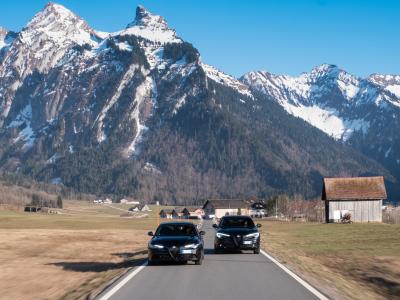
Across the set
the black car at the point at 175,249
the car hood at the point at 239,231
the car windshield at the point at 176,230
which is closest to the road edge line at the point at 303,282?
the black car at the point at 175,249

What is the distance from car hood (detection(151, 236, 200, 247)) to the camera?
29.0m

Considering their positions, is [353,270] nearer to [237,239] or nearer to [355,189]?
[237,239]

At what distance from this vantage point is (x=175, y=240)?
29297 mm

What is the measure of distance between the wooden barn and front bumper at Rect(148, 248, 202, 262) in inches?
3364

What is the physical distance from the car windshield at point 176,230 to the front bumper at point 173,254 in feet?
6.21

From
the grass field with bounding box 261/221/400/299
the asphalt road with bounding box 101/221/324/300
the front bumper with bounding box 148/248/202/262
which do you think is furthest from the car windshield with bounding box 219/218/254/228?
the front bumper with bounding box 148/248/202/262

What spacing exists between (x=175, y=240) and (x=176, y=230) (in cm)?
192

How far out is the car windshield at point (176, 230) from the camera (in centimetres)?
3095

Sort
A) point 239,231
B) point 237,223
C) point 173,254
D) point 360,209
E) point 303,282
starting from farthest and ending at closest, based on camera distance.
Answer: point 360,209, point 237,223, point 239,231, point 173,254, point 303,282

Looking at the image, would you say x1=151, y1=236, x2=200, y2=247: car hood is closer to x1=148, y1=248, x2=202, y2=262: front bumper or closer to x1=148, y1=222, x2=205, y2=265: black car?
x1=148, y1=222, x2=205, y2=265: black car

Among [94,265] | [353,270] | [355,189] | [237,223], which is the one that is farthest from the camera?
[355,189]

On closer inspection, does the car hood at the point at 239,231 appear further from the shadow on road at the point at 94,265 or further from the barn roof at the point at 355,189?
the barn roof at the point at 355,189

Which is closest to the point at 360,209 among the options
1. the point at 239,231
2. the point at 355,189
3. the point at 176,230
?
the point at 355,189

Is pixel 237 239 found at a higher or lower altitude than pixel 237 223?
lower
